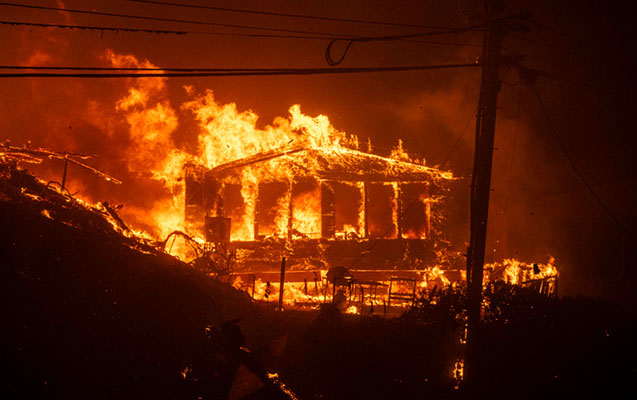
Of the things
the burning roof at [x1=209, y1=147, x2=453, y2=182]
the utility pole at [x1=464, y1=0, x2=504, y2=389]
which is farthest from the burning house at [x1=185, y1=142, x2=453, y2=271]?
the utility pole at [x1=464, y1=0, x2=504, y2=389]

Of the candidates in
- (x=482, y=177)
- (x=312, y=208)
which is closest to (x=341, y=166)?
(x=312, y=208)

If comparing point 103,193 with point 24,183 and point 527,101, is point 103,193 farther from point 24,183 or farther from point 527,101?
point 527,101

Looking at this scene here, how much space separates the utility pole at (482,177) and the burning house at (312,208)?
1158cm

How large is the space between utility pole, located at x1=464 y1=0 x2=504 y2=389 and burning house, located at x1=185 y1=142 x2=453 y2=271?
38.0ft

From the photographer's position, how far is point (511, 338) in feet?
30.8

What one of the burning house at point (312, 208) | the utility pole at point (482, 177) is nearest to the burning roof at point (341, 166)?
the burning house at point (312, 208)

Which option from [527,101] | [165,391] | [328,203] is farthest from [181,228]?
[527,101]

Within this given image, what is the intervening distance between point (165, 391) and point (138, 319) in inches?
77.6

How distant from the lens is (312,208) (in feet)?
69.2

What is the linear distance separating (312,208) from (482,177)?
1250 cm

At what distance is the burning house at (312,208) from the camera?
67.9 ft

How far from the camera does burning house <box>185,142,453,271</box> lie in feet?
67.9

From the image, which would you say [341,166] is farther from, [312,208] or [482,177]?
[482,177]

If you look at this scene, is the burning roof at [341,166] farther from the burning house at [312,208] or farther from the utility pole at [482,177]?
the utility pole at [482,177]
